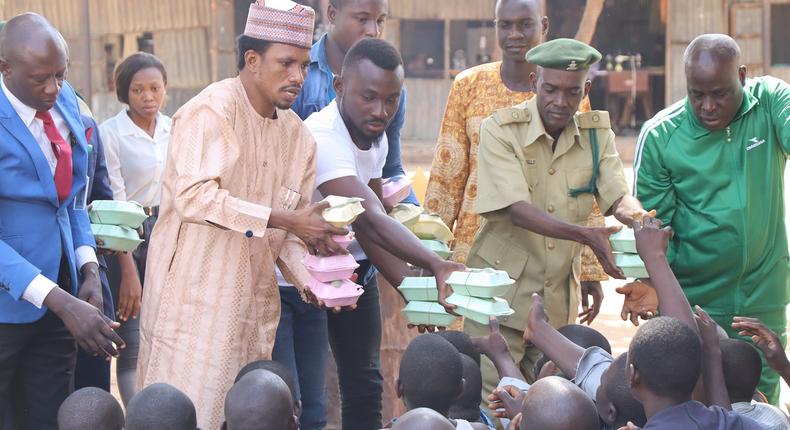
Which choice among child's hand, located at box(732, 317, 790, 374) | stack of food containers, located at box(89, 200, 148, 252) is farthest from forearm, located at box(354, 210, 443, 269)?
child's hand, located at box(732, 317, 790, 374)

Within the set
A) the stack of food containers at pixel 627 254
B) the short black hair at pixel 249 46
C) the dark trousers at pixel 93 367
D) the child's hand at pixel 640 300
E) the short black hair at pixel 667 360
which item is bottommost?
the dark trousers at pixel 93 367

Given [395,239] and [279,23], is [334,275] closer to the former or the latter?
[395,239]

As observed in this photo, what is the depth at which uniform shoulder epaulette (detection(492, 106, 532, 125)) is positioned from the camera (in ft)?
15.1

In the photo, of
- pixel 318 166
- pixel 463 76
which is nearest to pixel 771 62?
pixel 463 76

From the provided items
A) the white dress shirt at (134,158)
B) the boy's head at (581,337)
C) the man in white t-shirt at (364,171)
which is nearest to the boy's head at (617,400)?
the boy's head at (581,337)

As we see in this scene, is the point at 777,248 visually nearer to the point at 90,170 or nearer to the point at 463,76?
the point at 463,76

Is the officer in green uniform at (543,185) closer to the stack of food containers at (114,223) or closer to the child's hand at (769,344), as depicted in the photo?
the child's hand at (769,344)

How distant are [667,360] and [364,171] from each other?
5.40ft

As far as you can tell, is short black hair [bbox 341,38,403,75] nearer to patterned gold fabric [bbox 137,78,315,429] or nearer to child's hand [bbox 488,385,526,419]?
patterned gold fabric [bbox 137,78,315,429]

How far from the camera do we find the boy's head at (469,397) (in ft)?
13.1

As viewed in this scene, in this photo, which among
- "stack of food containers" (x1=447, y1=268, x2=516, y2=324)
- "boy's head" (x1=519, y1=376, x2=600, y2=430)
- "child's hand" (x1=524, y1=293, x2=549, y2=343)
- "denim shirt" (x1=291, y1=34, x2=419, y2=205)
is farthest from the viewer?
"denim shirt" (x1=291, y1=34, x2=419, y2=205)

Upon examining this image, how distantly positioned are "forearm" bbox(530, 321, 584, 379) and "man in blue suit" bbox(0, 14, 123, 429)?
143 cm

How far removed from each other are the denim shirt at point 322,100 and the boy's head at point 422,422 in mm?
1833

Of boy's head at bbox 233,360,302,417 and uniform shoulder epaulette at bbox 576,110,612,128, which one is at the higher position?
uniform shoulder epaulette at bbox 576,110,612,128
